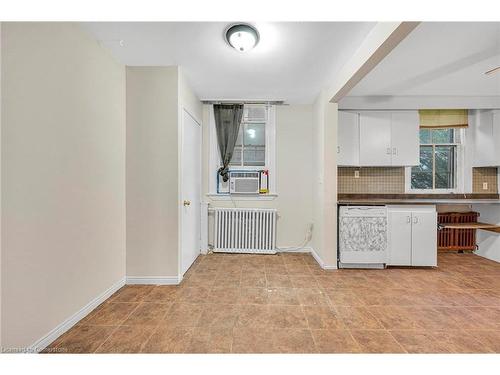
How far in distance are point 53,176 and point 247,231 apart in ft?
8.68

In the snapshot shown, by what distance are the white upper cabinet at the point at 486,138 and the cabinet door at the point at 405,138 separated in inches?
43.2

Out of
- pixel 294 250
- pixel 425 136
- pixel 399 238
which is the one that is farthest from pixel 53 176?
pixel 425 136

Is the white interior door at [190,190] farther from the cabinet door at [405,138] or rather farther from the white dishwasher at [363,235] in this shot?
the cabinet door at [405,138]

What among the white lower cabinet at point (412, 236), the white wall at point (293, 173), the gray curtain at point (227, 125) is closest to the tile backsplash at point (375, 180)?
the white wall at point (293, 173)

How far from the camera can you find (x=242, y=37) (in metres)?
2.00

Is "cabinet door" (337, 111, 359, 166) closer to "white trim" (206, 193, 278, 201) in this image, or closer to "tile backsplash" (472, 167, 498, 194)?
"white trim" (206, 193, 278, 201)

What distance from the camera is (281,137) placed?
3.97 metres

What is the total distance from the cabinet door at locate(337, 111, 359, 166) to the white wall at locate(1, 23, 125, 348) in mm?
3042

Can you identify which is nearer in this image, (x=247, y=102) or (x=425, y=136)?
(x=247, y=102)

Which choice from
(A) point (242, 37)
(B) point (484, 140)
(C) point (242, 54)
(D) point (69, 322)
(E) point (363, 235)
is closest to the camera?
(D) point (69, 322)

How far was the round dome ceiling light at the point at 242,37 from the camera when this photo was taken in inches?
76.3

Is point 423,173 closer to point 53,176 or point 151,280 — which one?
point 151,280

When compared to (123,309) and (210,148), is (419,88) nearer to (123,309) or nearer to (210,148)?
(210,148)
